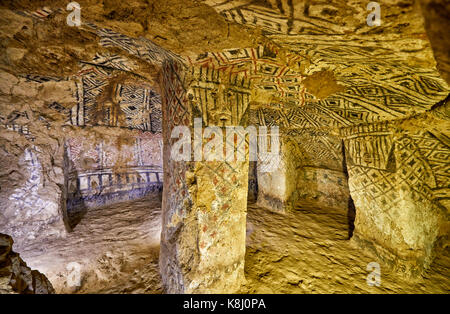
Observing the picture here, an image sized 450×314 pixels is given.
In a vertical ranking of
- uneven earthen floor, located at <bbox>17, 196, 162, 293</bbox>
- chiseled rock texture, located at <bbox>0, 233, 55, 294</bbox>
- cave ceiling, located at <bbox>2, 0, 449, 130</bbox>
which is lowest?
uneven earthen floor, located at <bbox>17, 196, 162, 293</bbox>

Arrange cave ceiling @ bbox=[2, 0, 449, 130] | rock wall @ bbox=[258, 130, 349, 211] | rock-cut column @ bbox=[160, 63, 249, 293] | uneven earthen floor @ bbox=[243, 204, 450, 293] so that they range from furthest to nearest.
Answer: rock wall @ bbox=[258, 130, 349, 211], uneven earthen floor @ bbox=[243, 204, 450, 293], rock-cut column @ bbox=[160, 63, 249, 293], cave ceiling @ bbox=[2, 0, 449, 130]

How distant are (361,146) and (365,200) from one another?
0.84 metres

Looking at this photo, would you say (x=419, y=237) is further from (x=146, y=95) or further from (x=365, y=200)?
(x=146, y=95)

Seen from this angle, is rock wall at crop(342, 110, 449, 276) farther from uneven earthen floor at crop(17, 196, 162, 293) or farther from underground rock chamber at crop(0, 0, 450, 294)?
uneven earthen floor at crop(17, 196, 162, 293)

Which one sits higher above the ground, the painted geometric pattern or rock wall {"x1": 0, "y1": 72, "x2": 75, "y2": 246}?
the painted geometric pattern

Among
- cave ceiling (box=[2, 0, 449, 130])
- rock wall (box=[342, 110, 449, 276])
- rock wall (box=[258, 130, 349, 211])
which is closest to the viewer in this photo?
cave ceiling (box=[2, 0, 449, 130])

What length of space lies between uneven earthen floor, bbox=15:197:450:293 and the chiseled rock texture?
0.89 m

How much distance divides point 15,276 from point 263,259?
8.52 ft

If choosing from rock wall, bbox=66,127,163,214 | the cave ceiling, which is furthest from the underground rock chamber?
rock wall, bbox=66,127,163,214

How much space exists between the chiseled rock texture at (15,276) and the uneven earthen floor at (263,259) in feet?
2.91

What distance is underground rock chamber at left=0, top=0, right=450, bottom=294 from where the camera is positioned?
120 centimetres

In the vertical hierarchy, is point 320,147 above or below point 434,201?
above

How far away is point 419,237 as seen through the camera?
89.6 inches
